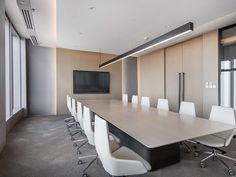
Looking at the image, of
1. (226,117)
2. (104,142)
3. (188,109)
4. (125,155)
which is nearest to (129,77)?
(188,109)

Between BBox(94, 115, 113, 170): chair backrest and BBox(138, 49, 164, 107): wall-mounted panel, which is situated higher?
BBox(138, 49, 164, 107): wall-mounted panel

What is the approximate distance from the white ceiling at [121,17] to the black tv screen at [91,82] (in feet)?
7.01

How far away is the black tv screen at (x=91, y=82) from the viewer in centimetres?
670

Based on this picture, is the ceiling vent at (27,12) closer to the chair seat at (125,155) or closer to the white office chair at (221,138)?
the chair seat at (125,155)

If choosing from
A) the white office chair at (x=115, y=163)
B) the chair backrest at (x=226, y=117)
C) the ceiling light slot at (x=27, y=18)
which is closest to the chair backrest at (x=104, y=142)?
the white office chair at (x=115, y=163)

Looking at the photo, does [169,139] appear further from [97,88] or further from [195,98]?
[97,88]

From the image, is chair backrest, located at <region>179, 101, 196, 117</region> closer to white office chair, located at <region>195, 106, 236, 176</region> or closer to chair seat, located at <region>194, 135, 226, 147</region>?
white office chair, located at <region>195, 106, 236, 176</region>

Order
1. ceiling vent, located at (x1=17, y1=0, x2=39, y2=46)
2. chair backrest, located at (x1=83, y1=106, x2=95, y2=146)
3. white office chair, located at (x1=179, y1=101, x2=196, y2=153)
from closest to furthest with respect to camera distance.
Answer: chair backrest, located at (x1=83, y1=106, x2=95, y2=146)
ceiling vent, located at (x1=17, y1=0, x2=39, y2=46)
white office chair, located at (x1=179, y1=101, x2=196, y2=153)

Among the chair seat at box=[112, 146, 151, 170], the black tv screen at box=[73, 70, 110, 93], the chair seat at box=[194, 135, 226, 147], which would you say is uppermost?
the black tv screen at box=[73, 70, 110, 93]

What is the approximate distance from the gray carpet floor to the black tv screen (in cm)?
335

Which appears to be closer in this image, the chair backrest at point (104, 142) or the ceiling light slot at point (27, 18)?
the chair backrest at point (104, 142)

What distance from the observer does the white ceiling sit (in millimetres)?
2811

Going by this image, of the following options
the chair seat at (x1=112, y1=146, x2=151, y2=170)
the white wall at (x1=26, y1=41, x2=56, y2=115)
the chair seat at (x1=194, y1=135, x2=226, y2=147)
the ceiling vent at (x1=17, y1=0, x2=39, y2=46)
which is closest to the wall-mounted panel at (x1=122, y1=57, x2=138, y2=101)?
the white wall at (x1=26, y1=41, x2=56, y2=115)

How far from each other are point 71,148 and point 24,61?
452cm
